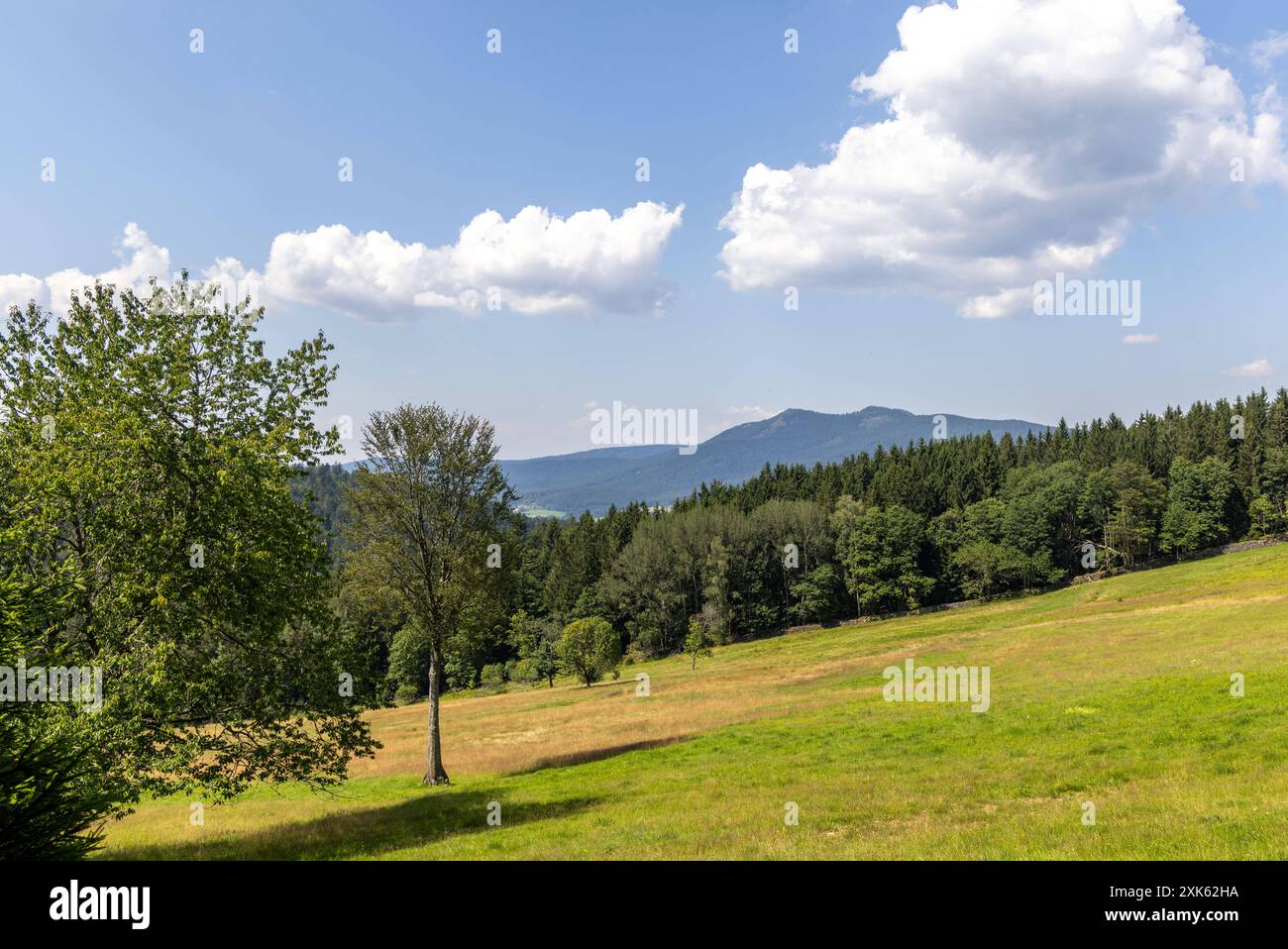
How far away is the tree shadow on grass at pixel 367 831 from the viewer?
17594mm

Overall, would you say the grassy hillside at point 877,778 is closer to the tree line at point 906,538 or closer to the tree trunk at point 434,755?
the tree trunk at point 434,755

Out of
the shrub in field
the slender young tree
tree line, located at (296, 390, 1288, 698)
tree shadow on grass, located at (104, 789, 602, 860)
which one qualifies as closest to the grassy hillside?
tree shadow on grass, located at (104, 789, 602, 860)

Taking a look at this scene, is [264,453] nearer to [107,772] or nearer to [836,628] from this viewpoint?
[107,772]

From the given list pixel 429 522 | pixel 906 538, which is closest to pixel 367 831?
pixel 429 522

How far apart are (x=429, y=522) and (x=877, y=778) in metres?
20.4

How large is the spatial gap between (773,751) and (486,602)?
1377cm

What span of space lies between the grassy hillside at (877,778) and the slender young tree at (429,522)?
24.3 feet

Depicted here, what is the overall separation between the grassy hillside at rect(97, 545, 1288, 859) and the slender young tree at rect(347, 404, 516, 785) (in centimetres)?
740

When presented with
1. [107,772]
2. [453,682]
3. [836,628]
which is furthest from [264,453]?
[453,682]

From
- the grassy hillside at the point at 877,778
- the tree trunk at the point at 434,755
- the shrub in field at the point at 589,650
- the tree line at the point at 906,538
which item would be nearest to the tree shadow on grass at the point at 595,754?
the grassy hillside at the point at 877,778

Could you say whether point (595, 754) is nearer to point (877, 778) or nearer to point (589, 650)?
point (877, 778)

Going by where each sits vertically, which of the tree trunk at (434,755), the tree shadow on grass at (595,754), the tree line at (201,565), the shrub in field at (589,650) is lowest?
the shrub in field at (589,650)

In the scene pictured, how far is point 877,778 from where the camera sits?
20.6m

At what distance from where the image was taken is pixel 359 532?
95.2ft
